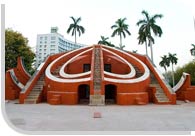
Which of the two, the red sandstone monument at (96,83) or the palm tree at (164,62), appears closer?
the red sandstone monument at (96,83)

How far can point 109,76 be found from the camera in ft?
46.3

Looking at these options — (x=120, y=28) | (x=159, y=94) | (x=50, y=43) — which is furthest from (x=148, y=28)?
(x=50, y=43)

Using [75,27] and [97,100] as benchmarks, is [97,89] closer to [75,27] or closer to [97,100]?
[97,100]

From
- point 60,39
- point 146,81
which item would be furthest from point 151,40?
point 60,39

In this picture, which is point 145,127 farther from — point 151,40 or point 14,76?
point 151,40

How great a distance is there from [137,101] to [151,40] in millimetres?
17181

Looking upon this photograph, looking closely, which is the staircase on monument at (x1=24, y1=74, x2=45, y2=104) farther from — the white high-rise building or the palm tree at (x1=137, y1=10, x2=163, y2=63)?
the white high-rise building

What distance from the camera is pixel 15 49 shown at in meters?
23.0

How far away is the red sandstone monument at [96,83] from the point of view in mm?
13141

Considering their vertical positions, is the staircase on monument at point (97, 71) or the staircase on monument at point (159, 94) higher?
the staircase on monument at point (97, 71)

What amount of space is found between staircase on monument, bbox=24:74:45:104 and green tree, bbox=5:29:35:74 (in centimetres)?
734

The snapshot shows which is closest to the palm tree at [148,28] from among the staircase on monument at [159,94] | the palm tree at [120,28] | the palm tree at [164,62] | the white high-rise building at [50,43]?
the palm tree at [120,28]

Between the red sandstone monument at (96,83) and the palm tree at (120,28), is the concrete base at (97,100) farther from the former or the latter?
the palm tree at (120,28)

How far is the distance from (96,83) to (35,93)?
4.22 m
